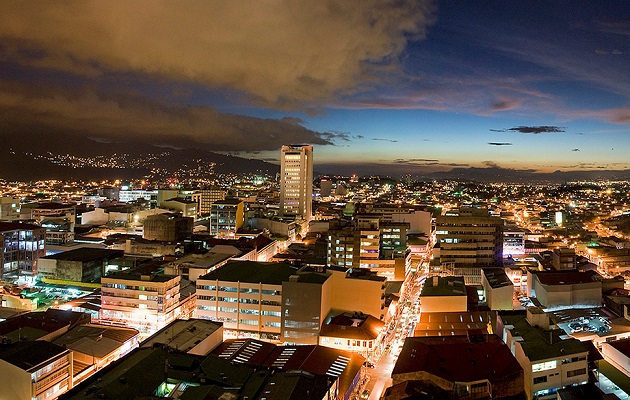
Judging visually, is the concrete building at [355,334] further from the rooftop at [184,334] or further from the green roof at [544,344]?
the green roof at [544,344]

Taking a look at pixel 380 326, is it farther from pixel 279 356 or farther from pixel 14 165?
pixel 14 165

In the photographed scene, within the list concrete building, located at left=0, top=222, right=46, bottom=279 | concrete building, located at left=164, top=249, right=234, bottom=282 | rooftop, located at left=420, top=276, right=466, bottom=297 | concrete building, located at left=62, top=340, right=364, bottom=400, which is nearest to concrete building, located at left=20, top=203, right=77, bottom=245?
concrete building, located at left=0, top=222, right=46, bottom=279

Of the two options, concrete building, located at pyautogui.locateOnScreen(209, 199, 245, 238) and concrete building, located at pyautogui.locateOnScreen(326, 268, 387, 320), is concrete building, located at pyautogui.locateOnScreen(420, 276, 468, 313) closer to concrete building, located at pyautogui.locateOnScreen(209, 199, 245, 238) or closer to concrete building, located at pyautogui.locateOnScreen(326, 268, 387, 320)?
concrete building, located at pyautogui.locateOnScreen(326, 268, 387, 320)

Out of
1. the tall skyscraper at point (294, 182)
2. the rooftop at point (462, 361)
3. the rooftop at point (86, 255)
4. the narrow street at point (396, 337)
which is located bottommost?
the narrow street at point (396, 337)

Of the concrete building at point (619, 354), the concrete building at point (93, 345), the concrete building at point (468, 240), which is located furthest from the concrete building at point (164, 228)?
the concrete building at point (619, 354)

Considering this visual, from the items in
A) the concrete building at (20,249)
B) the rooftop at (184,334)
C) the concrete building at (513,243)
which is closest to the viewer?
the rooftop at (184,334)

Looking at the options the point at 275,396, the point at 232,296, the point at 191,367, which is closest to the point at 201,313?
the point at 232,296
